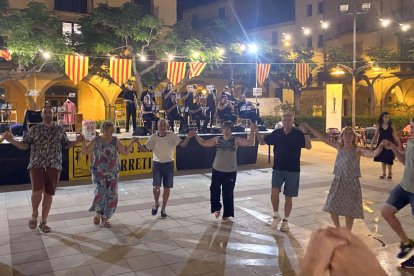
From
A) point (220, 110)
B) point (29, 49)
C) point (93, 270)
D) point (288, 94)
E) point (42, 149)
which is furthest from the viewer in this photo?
point (288, 94)

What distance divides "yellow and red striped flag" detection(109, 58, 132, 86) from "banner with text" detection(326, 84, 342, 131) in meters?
9.46

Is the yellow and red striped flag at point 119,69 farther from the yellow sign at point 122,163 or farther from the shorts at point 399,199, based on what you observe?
the shorts at point 399,199

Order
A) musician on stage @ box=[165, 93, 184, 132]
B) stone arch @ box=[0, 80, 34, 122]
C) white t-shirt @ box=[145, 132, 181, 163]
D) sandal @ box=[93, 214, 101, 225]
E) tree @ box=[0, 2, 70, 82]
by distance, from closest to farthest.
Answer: sandal @ box=[93, 214, 101, 225]
white t-shirt @ box=[145, 132, 181, 163]
musician on stage @ box=[165, 93, 184, 132]
tree @ box=[0, 2, 70, 82]
stone arch @ box=[0, 80, 34, 122]

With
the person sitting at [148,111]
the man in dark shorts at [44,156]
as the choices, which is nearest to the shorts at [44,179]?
the man in dark shorts at [44,156]

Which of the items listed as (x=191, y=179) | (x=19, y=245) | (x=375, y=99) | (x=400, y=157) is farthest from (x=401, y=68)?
(x=19, y=245)

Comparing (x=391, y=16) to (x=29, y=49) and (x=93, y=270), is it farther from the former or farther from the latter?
(x=93, y=270)

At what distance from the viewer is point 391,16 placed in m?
31.2

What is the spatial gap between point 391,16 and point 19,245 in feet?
104

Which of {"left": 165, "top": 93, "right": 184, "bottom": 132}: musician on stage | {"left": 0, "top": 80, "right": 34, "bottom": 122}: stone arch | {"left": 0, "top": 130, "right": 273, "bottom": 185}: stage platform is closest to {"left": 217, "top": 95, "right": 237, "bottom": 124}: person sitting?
{"left": 0, "top": 130, "right": 273, "bottom": 185}: stage platform

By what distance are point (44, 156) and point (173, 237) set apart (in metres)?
2.16

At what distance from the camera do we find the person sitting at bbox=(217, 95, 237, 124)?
573 inches

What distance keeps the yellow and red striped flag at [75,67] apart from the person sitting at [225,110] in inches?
179

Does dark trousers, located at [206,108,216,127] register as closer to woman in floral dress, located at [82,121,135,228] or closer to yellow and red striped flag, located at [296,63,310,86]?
yellow and red striped flag, located at [296,63,310,86]

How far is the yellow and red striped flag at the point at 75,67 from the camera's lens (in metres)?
13.3
